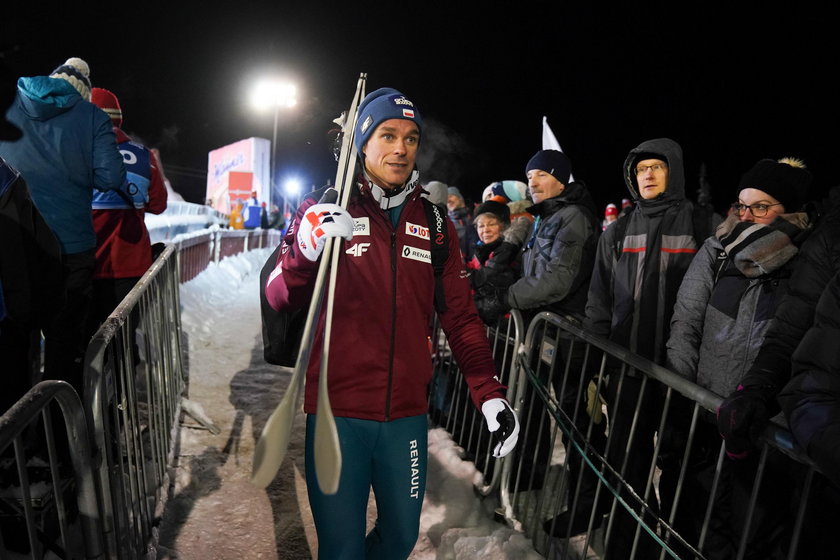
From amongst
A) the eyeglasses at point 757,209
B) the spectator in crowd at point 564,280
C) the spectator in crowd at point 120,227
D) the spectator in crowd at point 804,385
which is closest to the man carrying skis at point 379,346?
the spectator in crowd at point 804,385

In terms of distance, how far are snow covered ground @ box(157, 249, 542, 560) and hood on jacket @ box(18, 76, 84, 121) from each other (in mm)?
2458

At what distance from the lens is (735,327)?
290 cm

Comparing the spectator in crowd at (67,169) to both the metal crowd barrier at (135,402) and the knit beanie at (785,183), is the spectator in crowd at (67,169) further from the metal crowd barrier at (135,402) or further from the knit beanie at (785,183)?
the knit beanie at (785,183)

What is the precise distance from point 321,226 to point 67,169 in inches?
92.8

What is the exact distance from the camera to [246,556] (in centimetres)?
310

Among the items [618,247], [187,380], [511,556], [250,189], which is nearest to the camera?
[511,556]

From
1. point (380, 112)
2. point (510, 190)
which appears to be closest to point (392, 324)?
point (380, 112)

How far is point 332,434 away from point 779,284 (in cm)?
237

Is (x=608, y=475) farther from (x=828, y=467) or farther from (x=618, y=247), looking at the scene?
(x=828, y=467)

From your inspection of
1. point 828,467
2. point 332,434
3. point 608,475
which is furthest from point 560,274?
point 332,434

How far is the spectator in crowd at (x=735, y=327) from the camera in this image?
103 inches

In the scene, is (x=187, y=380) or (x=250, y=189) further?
(x=250, y=189)

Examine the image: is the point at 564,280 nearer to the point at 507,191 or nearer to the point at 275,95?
the point at 507,191

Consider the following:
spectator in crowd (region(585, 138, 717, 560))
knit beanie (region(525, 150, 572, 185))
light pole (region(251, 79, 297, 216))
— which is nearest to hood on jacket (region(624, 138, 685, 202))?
spectator in crowd (region(585, 138, 717, 560))
